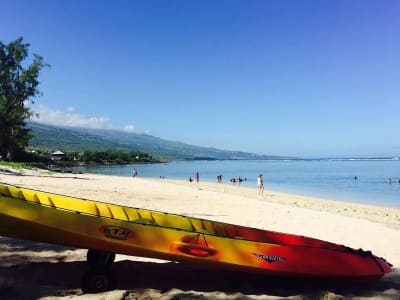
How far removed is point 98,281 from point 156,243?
0.87m

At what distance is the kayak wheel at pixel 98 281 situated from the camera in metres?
4.50

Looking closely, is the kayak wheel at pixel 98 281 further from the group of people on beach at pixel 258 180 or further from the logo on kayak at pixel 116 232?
the group of people on beach at pixel 258 180

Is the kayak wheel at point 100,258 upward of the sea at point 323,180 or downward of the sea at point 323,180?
upward

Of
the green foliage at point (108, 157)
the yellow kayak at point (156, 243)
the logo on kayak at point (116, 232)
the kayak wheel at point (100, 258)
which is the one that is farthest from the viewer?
the green foliage at point (108, 157)

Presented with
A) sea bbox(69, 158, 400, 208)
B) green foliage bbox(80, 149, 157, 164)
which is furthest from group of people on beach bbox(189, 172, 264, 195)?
green foliage bbox(80, 149, 157, 164)

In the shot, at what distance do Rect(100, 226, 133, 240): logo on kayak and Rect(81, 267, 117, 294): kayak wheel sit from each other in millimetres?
515

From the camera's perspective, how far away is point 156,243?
15.1 ft

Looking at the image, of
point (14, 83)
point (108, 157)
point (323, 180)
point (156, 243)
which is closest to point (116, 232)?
point (156, 243)

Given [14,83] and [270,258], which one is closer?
[270,258]

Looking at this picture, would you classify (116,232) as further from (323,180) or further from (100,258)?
(323,180)

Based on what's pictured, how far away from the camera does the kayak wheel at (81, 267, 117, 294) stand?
450 cm

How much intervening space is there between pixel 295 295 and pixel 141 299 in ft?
6.82

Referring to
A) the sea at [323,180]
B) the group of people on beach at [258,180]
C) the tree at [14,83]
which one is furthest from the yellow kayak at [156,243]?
the tree at [14,83]

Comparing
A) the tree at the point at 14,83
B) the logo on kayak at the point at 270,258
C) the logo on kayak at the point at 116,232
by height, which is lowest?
the logo on kayak at the point at 270,258
